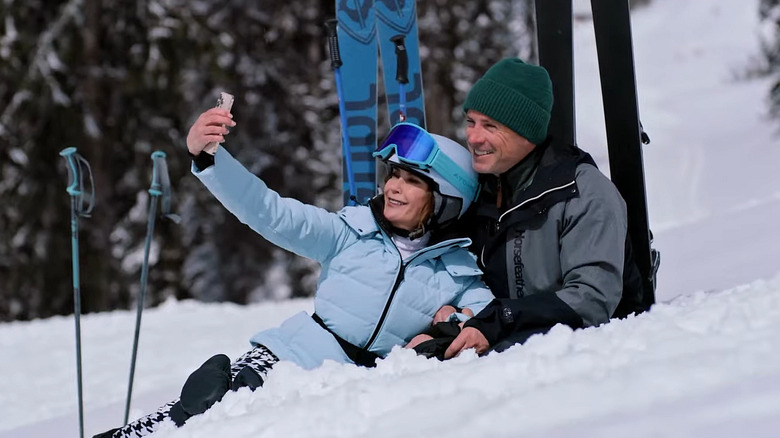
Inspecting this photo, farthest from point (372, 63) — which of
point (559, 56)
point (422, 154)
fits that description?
point (422, 154)

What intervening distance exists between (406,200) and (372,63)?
181cm

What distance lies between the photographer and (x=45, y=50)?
42.4 ft

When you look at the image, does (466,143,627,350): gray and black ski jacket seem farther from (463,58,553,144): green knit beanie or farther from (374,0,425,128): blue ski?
(374,0,425,128): blue ski

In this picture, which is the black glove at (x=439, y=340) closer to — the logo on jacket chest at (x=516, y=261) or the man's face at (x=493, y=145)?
the logo on jacket chest at (x=516, y=261)

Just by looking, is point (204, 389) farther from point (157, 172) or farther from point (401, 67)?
point (401, 67)

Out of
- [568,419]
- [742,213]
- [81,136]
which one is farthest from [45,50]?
[568,419]

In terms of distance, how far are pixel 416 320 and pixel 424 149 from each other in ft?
1.89

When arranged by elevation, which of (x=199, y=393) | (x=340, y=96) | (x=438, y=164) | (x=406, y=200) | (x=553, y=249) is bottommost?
(x=199, y=393)

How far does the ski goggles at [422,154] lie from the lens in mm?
3252

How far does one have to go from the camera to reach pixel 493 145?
3.25 m

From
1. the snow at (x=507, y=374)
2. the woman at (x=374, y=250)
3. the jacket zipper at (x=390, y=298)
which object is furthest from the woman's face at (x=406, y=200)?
the snow at (x=507, y=374)

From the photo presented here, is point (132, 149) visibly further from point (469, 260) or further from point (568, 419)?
point (568, 419)

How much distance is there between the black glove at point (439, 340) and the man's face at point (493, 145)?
555 mm

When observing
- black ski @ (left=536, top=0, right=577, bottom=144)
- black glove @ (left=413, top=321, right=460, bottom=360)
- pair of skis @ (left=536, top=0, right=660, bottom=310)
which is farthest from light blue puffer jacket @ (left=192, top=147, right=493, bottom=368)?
black ski @ (left=536, top=0, right=577, bottom=144)
